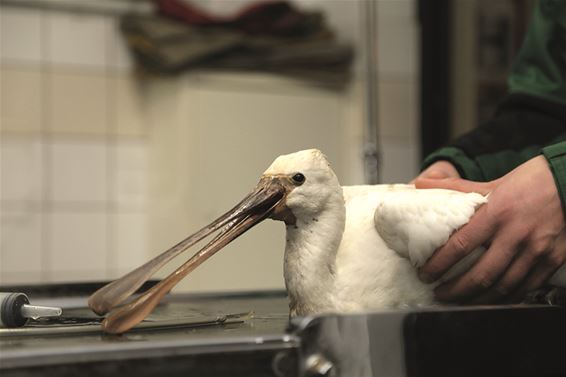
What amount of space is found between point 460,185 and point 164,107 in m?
1.23

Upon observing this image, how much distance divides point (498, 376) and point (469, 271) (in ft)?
0.39

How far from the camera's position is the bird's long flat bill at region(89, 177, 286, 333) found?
487 mm

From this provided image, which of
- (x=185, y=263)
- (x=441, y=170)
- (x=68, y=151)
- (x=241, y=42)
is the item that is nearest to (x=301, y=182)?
(x=185, y=263)

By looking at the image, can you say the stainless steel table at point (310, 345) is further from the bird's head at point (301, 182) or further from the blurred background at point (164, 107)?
the blurred background at point (164, 107)

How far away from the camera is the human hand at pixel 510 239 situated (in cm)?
59

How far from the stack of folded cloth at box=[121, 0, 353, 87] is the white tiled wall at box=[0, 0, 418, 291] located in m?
0.04

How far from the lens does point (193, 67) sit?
5.76 ft

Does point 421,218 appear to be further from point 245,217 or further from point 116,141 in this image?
point 116,141

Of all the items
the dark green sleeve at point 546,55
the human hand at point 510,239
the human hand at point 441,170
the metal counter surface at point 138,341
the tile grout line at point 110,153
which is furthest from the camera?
the tile grout line at point 110,153

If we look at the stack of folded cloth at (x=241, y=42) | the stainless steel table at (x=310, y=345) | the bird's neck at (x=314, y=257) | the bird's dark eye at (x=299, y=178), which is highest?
the stack of folded cloth at (x=241, y=42)

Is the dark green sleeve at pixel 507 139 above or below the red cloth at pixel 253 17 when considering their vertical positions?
below

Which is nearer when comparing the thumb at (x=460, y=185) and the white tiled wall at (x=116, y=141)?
the thumb at (x=460, y=185)

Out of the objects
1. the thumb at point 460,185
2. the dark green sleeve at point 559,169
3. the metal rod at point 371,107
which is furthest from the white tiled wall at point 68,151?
the dark green sleeve at point 559,169

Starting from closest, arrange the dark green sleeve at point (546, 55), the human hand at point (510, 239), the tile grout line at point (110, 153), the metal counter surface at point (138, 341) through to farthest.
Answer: the metal counter surface at point (138, 341), the human hand at point (510, 239), the dark green sleeve at point (546, 55), the tile grout line at point (110, 153)
